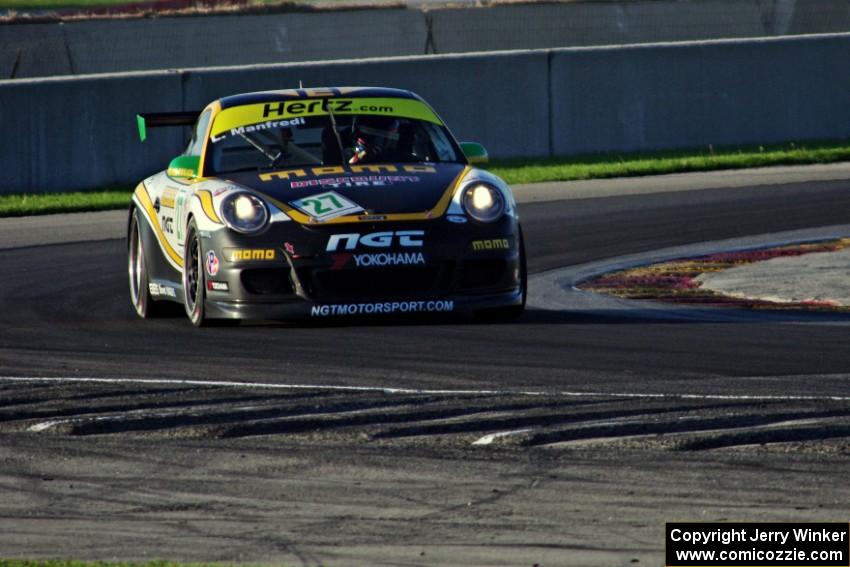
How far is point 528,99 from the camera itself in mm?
20547

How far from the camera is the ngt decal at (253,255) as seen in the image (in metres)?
9.78

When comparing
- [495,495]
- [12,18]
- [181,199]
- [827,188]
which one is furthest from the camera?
[12,18]

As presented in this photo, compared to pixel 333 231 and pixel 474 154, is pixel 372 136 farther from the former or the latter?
pixel 333 231

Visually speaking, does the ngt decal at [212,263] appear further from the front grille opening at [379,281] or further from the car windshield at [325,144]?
the car windshield at [325,144]

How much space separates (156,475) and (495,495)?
48.7 inches

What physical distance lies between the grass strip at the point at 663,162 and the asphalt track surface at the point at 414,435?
29.1 ft

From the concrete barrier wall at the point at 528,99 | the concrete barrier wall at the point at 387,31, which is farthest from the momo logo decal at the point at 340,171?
the concrete barrier wall at the point at 387,31

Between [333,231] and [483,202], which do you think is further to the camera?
[483,202]

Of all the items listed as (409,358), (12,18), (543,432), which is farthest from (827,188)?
(12,18)

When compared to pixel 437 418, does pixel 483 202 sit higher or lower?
higher

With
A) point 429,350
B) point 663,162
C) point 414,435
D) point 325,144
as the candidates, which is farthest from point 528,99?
point 414,435

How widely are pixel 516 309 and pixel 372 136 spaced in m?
1.45

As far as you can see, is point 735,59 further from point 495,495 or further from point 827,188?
point 495,495

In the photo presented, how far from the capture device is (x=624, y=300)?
37.0 feet
